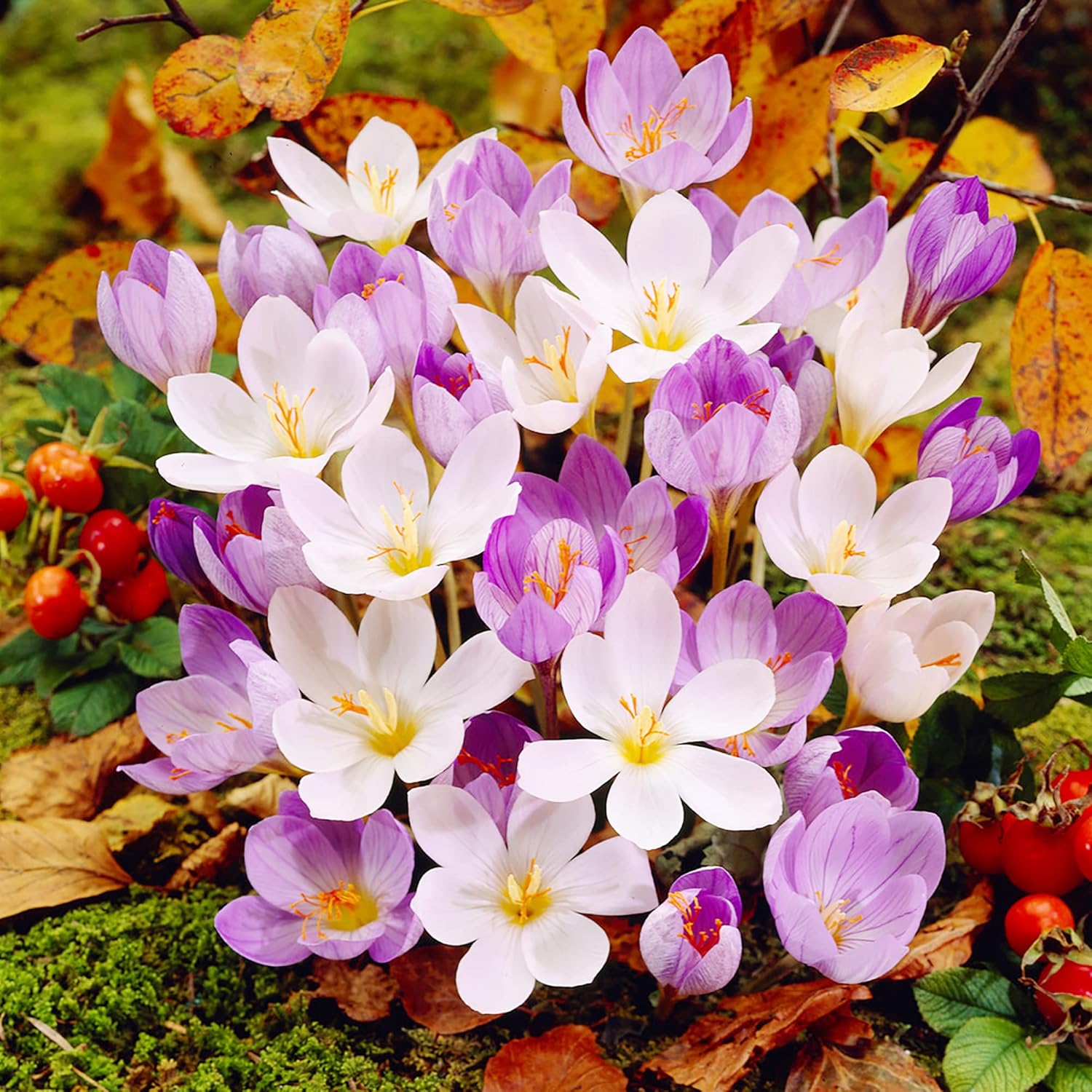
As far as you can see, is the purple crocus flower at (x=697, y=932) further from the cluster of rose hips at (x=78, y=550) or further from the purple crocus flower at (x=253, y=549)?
the cluster of rose hips at (x=78, y=550)

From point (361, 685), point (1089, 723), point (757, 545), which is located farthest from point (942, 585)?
point (361, 685)

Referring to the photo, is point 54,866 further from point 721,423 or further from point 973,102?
point 973,102

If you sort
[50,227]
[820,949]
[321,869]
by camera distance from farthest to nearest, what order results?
1. [50,227]
2. [321,869]
3. [820,949]

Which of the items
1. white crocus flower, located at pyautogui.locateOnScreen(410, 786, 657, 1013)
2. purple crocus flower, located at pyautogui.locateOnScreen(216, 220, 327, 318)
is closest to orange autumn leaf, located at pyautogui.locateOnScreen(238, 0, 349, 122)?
purple crocus flower, located at pyautogui.locateOnScreen(216, 220, 327, 318)

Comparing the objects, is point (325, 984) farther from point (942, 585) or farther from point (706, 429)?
point (942, 585)

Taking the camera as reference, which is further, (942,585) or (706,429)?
(942,585)

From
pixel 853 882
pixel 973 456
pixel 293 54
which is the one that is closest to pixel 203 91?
pixel 293 54
